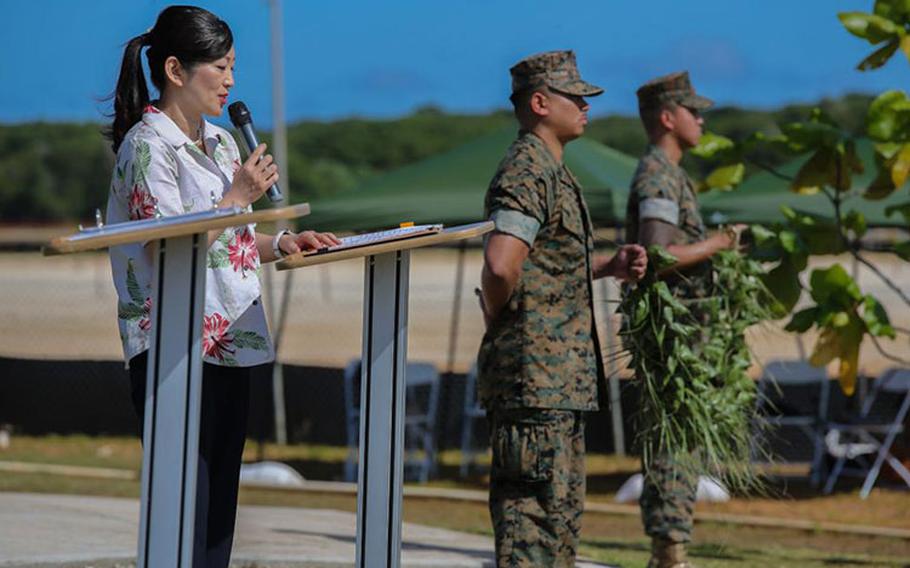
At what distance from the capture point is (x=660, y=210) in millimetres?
6605

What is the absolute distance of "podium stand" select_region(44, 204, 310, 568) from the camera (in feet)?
12.2

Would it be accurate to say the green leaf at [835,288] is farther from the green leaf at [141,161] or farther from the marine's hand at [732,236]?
the green leaf at [141,161]

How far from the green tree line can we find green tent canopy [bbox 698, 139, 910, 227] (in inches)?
2172

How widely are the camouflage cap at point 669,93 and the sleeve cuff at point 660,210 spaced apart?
0.62 metres

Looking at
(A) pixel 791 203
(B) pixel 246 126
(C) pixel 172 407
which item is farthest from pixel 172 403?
(A) pixel 791 203

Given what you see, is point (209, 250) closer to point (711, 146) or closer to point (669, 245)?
point (669, 245)

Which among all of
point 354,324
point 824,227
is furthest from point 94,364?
point 354,324

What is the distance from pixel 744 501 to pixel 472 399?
2.68 metres

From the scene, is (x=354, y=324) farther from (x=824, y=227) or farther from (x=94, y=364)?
(x=824, y=227)

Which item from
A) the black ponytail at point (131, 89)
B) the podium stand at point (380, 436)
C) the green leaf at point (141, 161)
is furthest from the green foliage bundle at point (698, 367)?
the green leaf at point (141, 161)

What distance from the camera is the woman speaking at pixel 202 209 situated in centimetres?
411

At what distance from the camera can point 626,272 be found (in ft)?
19.0

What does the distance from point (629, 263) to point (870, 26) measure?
79.1 inches

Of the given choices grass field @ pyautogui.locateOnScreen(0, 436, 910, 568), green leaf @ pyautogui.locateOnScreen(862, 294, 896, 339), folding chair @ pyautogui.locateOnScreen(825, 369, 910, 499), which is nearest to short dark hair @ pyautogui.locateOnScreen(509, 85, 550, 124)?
green leaf @ pyautogui.locateOnScreen(862, 294, 896, 339)
